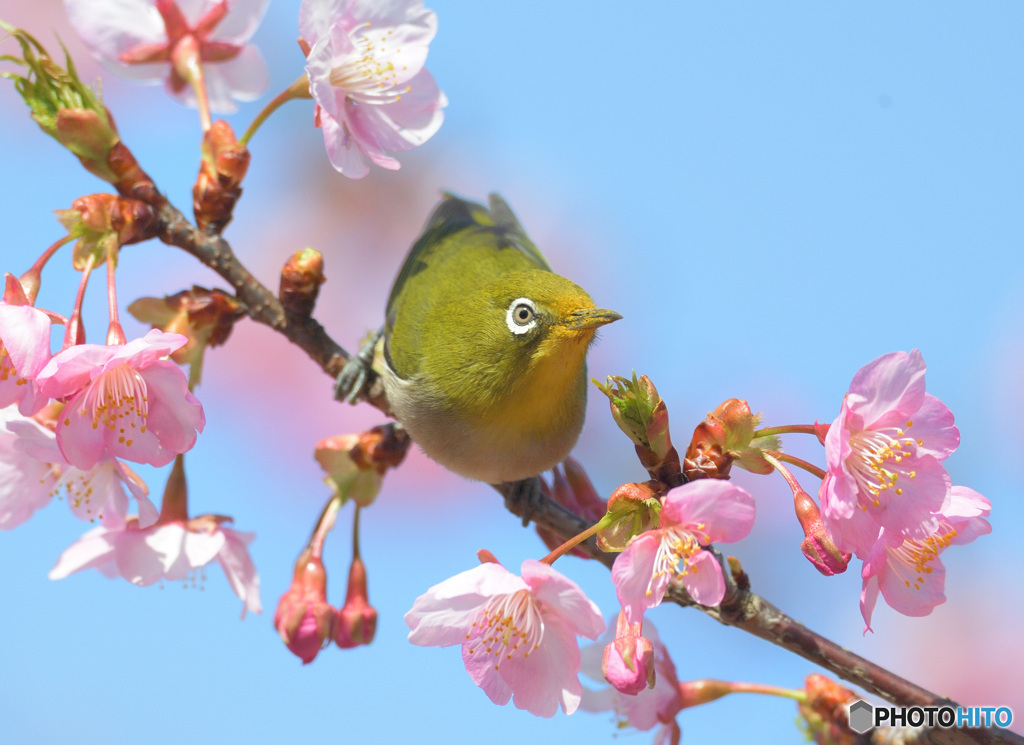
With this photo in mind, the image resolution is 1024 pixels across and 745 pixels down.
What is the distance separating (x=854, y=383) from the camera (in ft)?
6.63

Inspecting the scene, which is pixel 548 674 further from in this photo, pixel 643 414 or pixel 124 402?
pixel 124 402

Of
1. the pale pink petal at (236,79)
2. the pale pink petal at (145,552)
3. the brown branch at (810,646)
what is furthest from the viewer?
the pale pink petal at (236,79)

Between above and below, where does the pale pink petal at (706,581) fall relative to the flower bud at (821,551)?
below

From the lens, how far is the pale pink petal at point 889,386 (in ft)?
6.61

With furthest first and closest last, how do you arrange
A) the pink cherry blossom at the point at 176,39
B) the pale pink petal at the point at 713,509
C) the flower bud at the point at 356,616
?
the pink cherry blossom at the point at 176,39, the flower bud at the point at 356,616, the pale pink petal at the point at 713,509

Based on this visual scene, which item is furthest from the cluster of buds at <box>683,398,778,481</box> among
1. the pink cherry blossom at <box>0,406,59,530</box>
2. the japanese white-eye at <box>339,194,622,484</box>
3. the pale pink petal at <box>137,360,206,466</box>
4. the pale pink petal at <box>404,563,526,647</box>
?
the pink cherry blossom at <box>0,406,59,530</box>

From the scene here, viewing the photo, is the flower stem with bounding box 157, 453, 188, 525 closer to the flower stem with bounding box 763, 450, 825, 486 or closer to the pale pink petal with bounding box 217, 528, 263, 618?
the pale pink petal with bounding box 217, 528, 263, 618

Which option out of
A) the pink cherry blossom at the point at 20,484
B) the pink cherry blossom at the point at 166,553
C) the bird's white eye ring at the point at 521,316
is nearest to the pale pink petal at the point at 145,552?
the pink cherry blossom at the point at 166,553

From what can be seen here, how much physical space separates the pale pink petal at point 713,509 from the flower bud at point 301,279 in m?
1.67

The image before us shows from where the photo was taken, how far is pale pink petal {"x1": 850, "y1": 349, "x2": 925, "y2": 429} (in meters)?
2.01

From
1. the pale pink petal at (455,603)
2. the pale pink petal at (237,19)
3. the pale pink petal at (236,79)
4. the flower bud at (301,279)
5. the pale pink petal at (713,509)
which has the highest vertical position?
the pale pink petal at (237,19)

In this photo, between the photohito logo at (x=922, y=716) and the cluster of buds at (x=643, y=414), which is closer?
the cluster of buds at (x=643, y=414)

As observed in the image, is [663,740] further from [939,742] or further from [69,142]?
[69,142]

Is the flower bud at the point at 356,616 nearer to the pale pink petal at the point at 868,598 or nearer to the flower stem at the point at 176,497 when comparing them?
the flower stem at the point at 176,497
